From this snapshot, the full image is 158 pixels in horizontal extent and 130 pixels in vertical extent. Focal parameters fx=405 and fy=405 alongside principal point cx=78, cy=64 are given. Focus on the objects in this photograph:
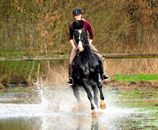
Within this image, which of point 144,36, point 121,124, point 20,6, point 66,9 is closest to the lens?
point 121,124

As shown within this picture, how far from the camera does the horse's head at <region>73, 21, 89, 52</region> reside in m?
9.14

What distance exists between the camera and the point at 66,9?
756 inches

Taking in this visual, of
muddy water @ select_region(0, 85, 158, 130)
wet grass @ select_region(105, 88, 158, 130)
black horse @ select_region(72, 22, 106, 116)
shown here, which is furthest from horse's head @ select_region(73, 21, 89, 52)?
wet grass @ select_region(105, 88, 158, 130)

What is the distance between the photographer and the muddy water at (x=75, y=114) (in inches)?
274

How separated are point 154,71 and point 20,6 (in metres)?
6.73

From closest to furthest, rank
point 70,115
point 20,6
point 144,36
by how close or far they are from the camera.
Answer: point 70,115
point 20,6
point 144,36

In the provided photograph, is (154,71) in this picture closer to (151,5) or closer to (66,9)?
(66,9)

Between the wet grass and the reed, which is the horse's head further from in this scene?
the reed

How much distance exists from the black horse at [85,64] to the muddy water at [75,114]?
2.01 feet

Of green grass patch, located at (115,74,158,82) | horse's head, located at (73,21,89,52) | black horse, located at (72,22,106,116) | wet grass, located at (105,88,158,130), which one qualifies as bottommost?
green grass patch, located at (115,74,158,82)

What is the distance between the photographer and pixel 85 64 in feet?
31.4

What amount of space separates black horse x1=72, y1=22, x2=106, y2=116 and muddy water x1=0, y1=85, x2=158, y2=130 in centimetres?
61

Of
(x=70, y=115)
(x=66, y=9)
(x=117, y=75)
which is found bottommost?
(x=117, y=75)

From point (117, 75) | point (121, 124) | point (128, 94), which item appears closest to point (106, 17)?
point (117, 75)
